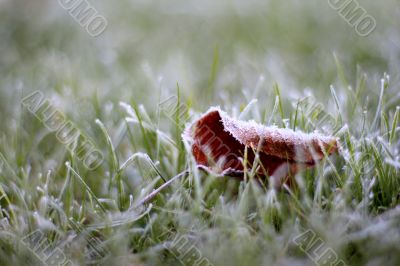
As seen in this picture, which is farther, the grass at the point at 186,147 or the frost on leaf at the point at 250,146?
the frost on leaf at the point at 250,146

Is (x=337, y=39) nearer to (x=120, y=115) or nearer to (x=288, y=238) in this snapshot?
(x=120, y=115)

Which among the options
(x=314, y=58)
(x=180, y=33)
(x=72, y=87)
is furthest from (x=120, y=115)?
(x=180, y=33)

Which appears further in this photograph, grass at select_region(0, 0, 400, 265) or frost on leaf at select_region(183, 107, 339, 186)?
frost on leaf at select_region(183, 107, 339, 186)

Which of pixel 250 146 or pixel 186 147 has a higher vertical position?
pixel 186 147
